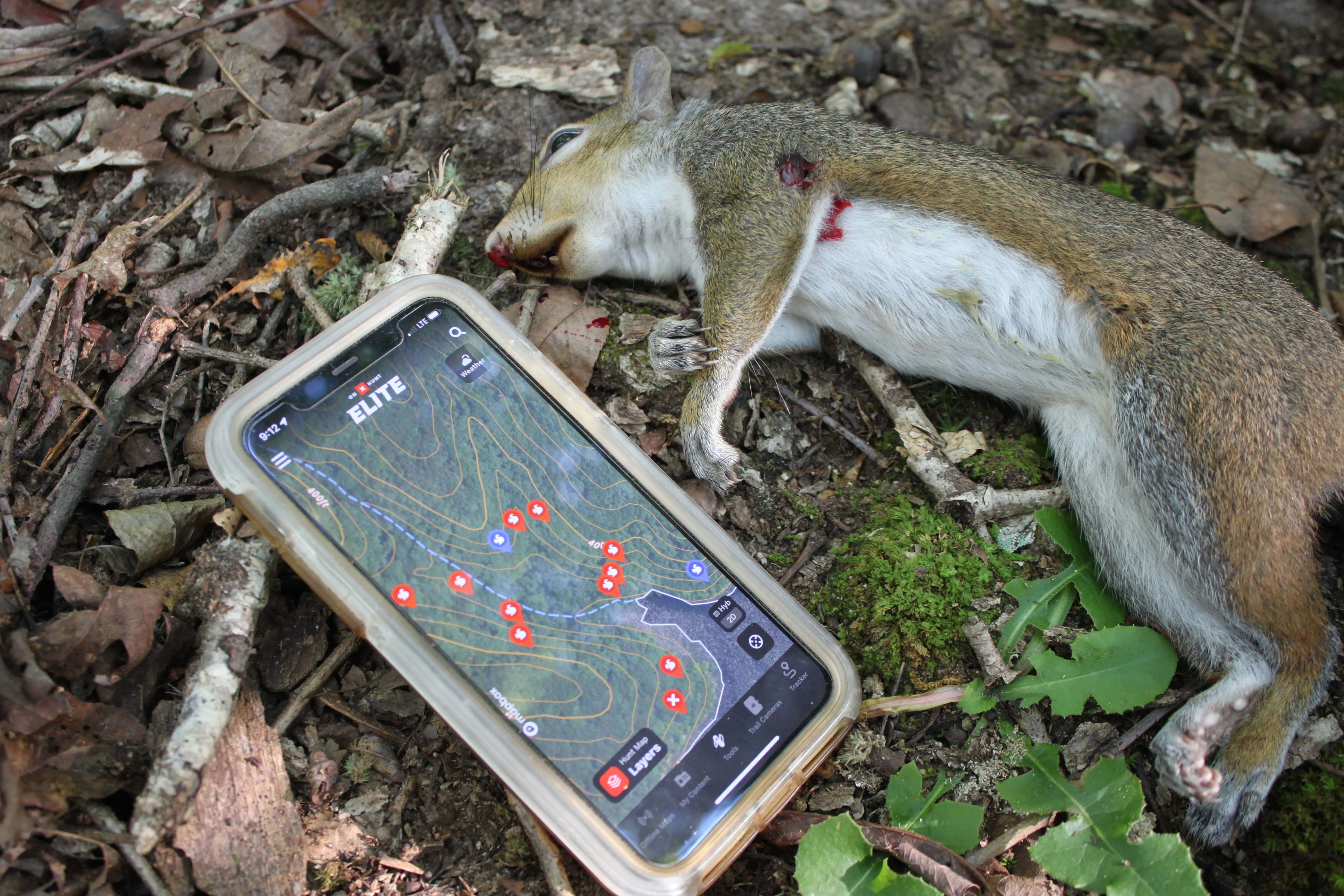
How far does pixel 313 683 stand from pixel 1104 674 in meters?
2.50

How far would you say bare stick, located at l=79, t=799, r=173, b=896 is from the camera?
2141 millimetres

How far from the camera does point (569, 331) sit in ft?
11.2

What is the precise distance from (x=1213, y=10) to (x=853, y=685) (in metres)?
4.70

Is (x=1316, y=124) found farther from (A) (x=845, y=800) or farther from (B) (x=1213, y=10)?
(A) (x=845, y=800)

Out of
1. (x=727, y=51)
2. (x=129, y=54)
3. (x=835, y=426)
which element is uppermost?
(x=129, y=54)

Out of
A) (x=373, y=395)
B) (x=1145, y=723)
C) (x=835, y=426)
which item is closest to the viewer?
(x=373, y=395)

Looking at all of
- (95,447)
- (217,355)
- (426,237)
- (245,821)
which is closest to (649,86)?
(426,237)

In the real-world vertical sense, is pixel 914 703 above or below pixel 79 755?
below

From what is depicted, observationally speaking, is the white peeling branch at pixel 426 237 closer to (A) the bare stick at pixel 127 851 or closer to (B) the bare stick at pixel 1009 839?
(A) the bare stick at pixel 127 851

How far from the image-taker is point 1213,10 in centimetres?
489

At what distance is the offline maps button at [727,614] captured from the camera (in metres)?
2.70

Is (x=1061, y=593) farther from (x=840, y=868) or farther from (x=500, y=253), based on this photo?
(x=500, y=253)

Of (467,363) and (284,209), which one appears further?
(284,209)

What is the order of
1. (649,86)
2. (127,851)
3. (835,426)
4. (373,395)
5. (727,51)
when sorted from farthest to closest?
(727,51) → (649,86) → (835,426) → (373,395) → (127,851)
